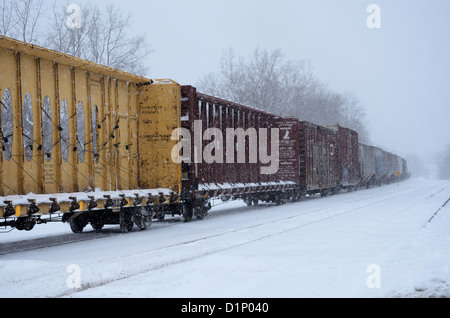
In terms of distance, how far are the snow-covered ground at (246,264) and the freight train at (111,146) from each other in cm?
105

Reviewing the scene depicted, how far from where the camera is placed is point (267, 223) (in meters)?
14.2

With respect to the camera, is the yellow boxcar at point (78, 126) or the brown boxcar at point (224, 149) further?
the brown boxcar at point (224, 149)

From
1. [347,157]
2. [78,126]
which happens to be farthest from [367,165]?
[78,126]

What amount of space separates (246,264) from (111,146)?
6.34 meters

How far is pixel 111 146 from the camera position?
41.6 feet

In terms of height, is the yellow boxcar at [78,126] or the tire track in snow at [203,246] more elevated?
the yellow boxcar at [78,126]

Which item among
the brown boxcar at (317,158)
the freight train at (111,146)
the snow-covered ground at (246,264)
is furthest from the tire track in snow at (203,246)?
the brown boxcar at (317,158)

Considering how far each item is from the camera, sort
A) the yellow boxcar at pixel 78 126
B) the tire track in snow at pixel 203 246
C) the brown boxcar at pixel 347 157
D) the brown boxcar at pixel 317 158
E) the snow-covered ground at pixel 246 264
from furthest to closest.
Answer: the brown boxcar at pixel 347 157, the brown boxcar at pixel 317 158, the yellow boxcar at pixel 78 126, the tire track in snow at pixel 203 246, the snow-covered ground at pixel 246 264

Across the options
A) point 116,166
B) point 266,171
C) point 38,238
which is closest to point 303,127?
point 266,171

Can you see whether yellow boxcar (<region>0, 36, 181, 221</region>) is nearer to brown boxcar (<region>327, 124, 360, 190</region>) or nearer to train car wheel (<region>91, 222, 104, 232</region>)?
train car wheel (<region>91, 222, 104, 232</region>)

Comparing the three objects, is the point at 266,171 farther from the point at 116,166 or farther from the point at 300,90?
the point at 300,90

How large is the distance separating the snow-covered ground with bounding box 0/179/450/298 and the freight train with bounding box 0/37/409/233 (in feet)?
3.44

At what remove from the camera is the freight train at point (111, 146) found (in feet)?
32.0

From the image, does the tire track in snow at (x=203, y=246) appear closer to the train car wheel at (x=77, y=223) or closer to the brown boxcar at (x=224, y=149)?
the brown boxcar at (x=224, y=149)
